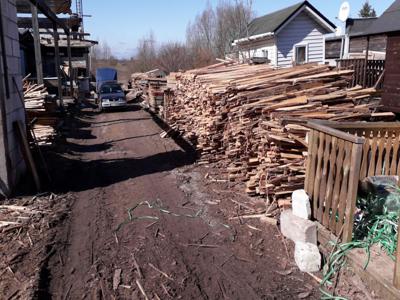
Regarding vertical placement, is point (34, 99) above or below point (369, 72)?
below

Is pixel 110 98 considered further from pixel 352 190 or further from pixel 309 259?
pixel 352 190

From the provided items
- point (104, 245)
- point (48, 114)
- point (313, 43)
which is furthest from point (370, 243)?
point (313, 43)

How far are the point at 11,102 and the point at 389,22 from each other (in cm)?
1274

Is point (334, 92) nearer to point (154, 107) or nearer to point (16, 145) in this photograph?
point (16, 145)

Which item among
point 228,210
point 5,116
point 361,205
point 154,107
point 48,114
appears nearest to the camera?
point 361,205

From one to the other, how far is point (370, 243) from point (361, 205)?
790mm

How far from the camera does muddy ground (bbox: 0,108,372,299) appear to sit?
5.00 metres

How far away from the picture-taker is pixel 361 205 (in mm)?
5965

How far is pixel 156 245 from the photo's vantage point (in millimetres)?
6117

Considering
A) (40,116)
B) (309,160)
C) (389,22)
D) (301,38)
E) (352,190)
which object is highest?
(301,38)

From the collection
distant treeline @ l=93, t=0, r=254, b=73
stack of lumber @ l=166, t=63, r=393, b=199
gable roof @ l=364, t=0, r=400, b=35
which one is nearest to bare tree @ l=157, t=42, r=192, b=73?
distant treeline @ l=93, t=0, r=254, b=73

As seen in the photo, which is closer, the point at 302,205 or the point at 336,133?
the point at 336,133

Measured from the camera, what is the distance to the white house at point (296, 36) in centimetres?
2844

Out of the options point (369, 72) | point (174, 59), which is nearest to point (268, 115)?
point (369, 72)
